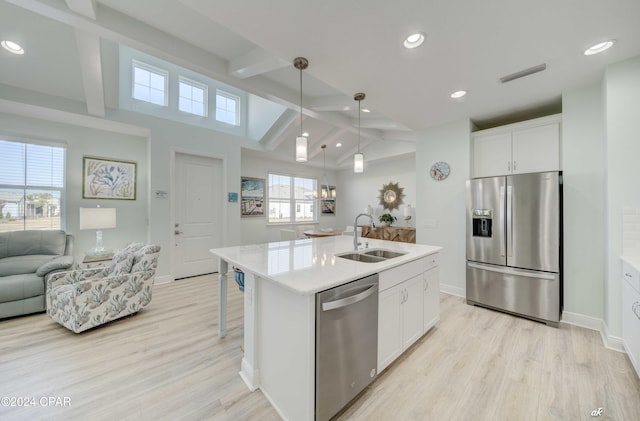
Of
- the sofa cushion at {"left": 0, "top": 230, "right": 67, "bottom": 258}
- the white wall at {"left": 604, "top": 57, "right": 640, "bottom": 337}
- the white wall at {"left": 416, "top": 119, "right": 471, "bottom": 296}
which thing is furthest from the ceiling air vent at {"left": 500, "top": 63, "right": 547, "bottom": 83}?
the sofa cushion at {"left": 0, "top": 230, "right": 67, "bottom": 258}

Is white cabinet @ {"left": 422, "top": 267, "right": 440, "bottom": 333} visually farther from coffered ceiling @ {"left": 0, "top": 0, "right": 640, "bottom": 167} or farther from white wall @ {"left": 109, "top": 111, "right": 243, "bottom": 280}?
white wall @ {"left": 109, "top": 111, "right": 243, "bottom": 280}

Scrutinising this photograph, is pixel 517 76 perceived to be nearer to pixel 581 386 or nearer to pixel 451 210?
pixel 451 210

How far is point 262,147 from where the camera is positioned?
5.16m

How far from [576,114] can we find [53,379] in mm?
5379

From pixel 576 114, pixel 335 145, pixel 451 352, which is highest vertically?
pixel 335 145

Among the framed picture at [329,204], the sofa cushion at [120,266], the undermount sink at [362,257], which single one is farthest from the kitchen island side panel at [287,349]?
the framed picture at [329,204]

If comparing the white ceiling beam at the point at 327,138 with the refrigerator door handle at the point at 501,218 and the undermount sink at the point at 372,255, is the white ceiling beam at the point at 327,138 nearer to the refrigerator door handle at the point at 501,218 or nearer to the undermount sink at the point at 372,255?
the refrigerator door handle at the point at 501,218

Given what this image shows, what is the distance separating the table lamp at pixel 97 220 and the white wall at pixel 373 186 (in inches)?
213

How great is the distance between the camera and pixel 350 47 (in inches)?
76.7

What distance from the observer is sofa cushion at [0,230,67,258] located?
10.1 feet

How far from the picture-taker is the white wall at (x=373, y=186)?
19.5 ft

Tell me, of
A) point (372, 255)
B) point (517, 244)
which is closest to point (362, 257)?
point (372, 255)

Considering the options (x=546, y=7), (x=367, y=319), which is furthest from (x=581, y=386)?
(x=546, y=7)

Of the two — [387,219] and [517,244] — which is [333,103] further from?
[387,219]
